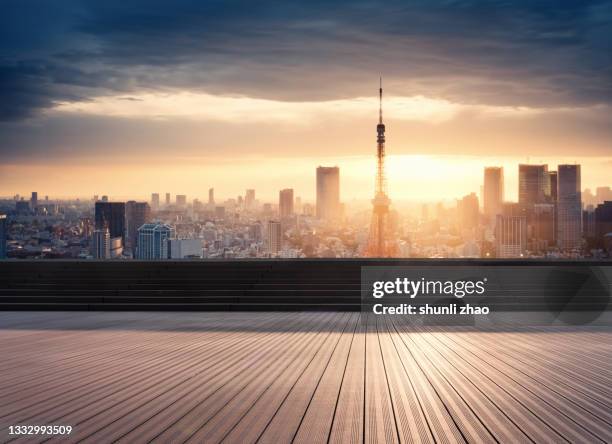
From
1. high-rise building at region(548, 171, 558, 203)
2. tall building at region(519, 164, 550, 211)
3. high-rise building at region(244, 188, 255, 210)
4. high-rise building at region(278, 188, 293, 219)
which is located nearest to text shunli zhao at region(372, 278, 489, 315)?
high-rise building at region(278, 188, 293, 219)

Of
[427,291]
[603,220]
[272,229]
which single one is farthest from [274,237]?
[603,220]

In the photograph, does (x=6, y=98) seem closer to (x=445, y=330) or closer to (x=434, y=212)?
(x=434, y=212)

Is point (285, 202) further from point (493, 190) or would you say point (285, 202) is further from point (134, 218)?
point (493, 190)

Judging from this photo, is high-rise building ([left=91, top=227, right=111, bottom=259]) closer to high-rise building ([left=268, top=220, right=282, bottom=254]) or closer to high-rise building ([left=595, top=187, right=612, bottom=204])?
high-rise building ([left=268, top=220, right=282, bottom=254])

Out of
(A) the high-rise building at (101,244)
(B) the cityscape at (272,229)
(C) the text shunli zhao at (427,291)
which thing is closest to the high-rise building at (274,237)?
(B) the cityscape at (272,229)

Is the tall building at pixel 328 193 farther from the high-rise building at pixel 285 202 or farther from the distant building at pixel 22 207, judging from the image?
the distant building at pixel 22 207

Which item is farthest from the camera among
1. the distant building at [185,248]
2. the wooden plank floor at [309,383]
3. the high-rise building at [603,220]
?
the high-rise building at [603,220]
